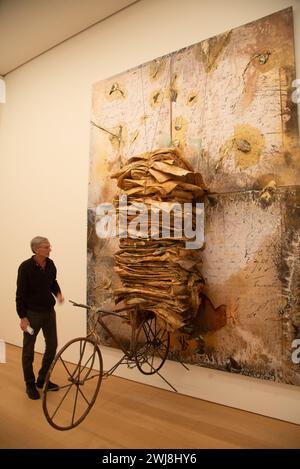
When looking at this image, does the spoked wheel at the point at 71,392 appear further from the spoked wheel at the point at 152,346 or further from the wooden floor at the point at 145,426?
the spoked wheel at the point at 152,346

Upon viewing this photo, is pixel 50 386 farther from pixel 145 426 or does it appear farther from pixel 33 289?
pixel 145 426

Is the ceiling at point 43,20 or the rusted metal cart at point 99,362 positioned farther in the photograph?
the ceiling at point 43,20

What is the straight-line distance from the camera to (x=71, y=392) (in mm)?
2928

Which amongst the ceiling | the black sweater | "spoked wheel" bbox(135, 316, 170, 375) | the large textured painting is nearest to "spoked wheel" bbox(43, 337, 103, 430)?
"spoked wheel" bbox(135, 316, 170, 375)

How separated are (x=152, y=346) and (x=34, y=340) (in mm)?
1040

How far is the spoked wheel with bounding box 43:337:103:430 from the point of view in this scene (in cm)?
225

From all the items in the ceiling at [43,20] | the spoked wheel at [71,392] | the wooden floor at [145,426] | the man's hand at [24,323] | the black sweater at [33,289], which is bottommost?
the wooden floor at [145,426]

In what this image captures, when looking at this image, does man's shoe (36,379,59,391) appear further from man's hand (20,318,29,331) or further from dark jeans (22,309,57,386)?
man's hand (20,318,29,331)

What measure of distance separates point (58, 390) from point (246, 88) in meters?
3.02

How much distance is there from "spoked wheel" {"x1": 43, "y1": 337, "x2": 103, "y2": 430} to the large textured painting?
67 cm

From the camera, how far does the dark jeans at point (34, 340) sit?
289cm

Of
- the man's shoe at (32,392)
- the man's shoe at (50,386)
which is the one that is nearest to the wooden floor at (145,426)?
the man's shoe at (32,392)

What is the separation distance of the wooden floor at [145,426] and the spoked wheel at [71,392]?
3.1 inches

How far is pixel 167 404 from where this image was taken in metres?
2.73
